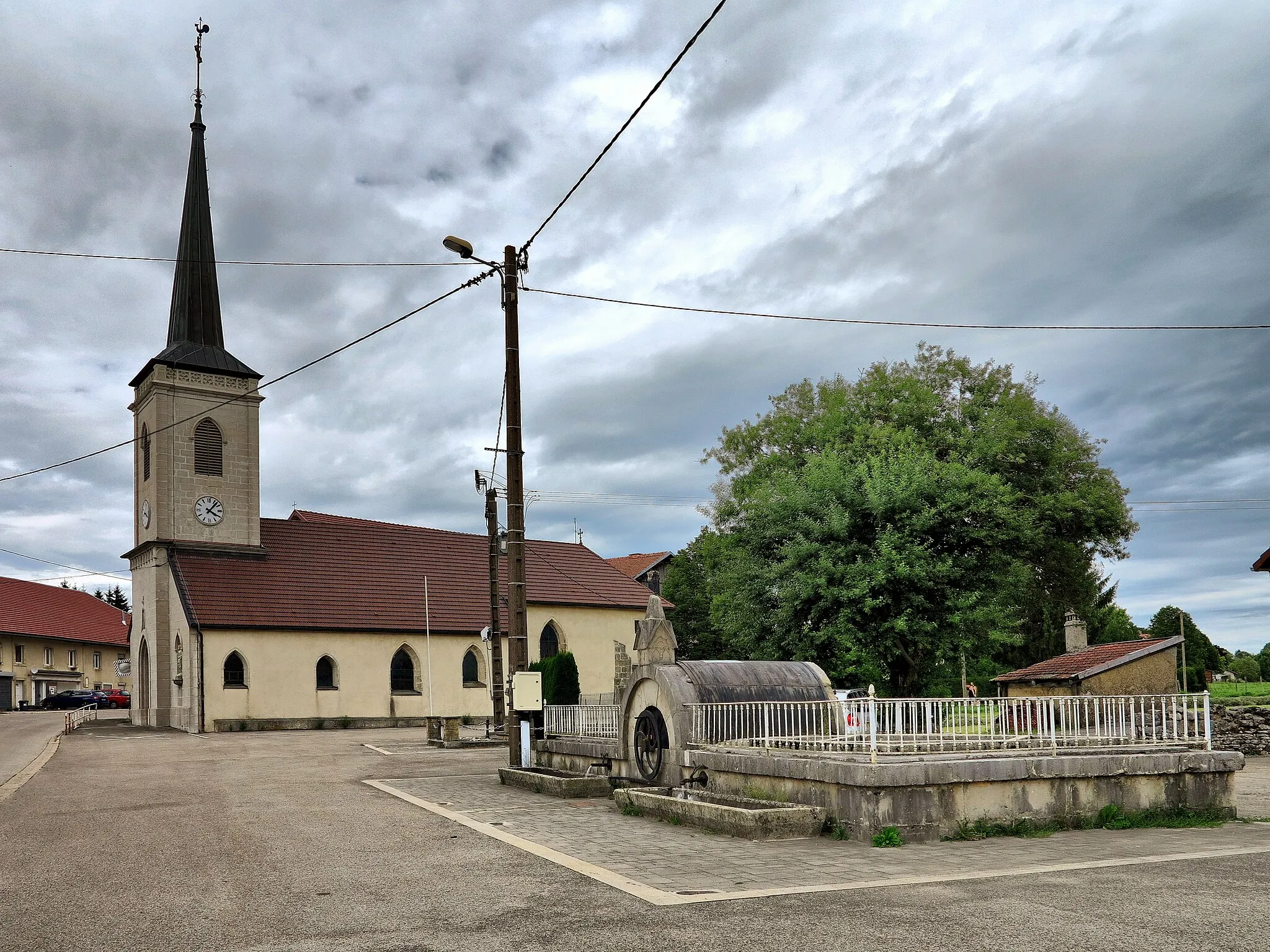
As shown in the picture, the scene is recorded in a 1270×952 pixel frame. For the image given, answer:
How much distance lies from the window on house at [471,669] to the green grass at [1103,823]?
38.0 m

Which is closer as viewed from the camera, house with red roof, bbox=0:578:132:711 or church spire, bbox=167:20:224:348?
church spire, bbox=167:20:224:348

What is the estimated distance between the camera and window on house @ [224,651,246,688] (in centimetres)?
4112

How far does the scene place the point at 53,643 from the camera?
70875mm

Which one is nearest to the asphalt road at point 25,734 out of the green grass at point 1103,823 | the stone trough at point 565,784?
the stone trough at point 565,784

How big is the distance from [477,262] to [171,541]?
28194 mm

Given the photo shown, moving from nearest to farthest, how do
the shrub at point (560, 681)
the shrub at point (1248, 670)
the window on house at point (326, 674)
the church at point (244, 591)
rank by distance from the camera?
the shrub at point (560, 681), the church at point (244, 591), the window on house at point (326, 674), the shrub at point (1248, 670)

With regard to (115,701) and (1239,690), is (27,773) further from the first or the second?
(115,701)

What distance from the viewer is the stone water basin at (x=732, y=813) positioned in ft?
38.1

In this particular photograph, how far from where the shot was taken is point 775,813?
11562mm

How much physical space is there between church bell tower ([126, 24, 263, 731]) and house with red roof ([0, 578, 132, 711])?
1786 cm

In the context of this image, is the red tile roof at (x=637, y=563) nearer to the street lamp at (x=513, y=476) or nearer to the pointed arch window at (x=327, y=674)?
the pointed arch window at (x=327, y=674)

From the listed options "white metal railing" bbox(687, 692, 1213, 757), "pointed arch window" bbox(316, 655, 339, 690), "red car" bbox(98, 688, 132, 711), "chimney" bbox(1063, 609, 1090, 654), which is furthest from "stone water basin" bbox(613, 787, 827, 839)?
"red car" bbox(98, 688, 132, 711)

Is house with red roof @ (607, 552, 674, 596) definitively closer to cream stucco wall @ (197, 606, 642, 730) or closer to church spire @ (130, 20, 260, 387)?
cream stucco wall @ (197, 606, 642, 730)

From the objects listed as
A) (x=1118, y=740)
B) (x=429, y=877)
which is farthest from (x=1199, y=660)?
(x=429, y=877)
